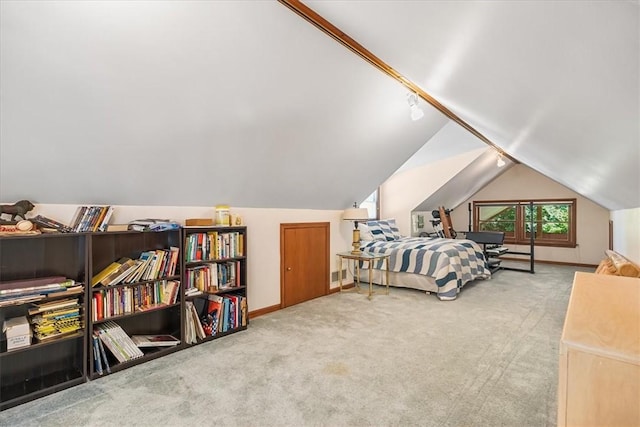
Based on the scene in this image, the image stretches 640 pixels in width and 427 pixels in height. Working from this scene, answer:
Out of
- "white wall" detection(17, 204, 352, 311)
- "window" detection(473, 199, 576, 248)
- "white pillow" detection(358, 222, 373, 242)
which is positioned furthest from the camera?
"window" detection(473, 199, 576, 248)

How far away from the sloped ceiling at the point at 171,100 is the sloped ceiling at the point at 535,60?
46 cm

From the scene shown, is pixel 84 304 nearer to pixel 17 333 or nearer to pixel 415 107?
pixel 17 333

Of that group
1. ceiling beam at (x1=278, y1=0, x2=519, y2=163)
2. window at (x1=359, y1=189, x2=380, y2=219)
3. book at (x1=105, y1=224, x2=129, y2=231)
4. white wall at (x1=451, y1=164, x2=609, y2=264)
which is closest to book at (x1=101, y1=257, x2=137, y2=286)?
book at (x1=105, y1=224, x2=129, y2=231)

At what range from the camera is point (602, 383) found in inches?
31.5

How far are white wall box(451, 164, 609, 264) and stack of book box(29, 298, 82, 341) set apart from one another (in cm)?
833

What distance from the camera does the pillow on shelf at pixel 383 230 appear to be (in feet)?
18.3

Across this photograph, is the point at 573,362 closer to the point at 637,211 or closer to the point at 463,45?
the point at 463,45

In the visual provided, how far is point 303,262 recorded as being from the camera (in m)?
4.16

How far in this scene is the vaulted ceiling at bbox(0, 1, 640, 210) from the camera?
3.62ft

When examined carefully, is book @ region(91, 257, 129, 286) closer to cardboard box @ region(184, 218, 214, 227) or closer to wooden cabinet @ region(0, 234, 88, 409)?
wooden cabinet @ region(0, 234, 88, 409)

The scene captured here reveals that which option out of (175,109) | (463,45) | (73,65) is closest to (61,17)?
(73,65)

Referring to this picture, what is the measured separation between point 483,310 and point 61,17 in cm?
443

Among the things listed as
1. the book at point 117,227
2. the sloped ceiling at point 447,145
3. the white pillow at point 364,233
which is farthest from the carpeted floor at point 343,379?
the sloped ceiling at point 447,145

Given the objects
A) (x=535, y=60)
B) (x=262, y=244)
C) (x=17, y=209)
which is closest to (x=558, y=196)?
(x=262, y=244)
